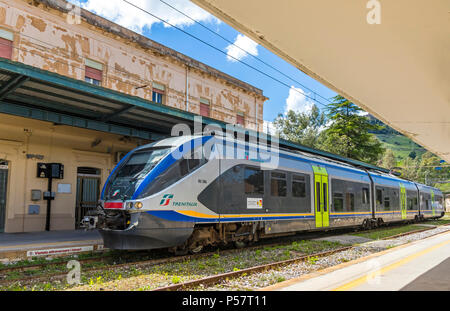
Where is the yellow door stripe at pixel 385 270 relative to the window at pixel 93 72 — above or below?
below

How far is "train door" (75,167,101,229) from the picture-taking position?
14.7 m

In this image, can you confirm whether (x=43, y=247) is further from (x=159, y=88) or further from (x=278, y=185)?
(x=159, y=88)

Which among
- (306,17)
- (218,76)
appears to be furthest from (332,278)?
(218,76)

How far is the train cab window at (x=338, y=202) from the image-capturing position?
46.1 ft

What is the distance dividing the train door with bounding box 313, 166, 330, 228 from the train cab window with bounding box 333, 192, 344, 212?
61 cm

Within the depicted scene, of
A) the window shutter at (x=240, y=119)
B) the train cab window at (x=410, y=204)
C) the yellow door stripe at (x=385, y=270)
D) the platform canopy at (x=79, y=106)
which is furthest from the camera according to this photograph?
the window shutter at (x=240, y=119)

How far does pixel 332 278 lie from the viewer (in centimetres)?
614

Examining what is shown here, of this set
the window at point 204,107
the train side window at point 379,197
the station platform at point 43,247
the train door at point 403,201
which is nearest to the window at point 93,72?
the window at point 204,107

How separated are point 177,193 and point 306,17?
4720 mm

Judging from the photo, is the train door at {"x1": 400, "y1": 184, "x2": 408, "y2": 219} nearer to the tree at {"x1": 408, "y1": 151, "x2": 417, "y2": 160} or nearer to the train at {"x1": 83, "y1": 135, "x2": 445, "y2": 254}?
the train at {"x1": 83, "y1": 135, "x2": 445, "y2": 254}

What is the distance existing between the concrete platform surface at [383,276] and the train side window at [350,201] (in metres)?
6.23

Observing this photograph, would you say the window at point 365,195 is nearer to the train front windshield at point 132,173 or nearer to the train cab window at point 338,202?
the train cab window at point 338,202
